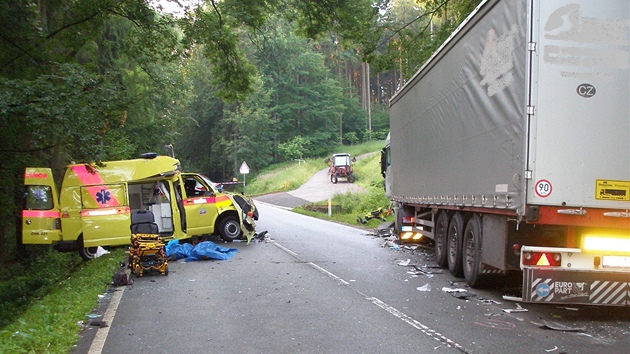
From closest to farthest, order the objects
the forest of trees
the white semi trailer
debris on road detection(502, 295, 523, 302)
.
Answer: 1. the white semi trailer
2. debris on road detection(502, 295, 523, 302)
3. the forest of trees

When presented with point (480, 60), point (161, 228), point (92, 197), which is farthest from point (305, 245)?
point (480, 60)

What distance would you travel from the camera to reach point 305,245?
645 inches

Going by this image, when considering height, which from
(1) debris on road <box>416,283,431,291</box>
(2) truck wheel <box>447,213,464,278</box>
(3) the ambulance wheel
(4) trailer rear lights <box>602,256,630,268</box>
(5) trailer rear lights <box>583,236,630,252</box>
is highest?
(5) trailer rear lights <box>583,236,630,252</box>

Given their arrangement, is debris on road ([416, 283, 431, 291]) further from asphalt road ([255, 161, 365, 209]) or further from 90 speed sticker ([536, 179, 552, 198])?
asphalt road ([255, 161, 365, 209])

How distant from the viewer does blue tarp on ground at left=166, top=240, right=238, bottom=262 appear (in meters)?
13.8

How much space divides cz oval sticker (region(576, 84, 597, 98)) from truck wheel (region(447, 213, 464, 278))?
151 inches

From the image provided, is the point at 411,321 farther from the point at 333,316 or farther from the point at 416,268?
the point at 416,268

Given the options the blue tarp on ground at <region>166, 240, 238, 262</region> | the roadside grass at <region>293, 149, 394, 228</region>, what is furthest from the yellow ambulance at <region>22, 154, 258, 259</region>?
the roadside grass at <region>293, 149, 394, 228</region>

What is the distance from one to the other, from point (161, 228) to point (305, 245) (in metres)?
3.91

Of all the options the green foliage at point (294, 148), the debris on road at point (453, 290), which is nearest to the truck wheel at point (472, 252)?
the debris on road at point (453, 290)

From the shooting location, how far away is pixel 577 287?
23.3 feet

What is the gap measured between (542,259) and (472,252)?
254cm

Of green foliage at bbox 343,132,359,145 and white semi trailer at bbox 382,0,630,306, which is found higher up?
green foliage at bbox 343,132,359,145

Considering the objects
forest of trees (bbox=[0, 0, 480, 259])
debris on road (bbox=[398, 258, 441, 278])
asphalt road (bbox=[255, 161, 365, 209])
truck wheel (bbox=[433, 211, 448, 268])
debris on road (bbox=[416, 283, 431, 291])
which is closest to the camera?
debris on road (bbox=[416, 283, 431, 291])
